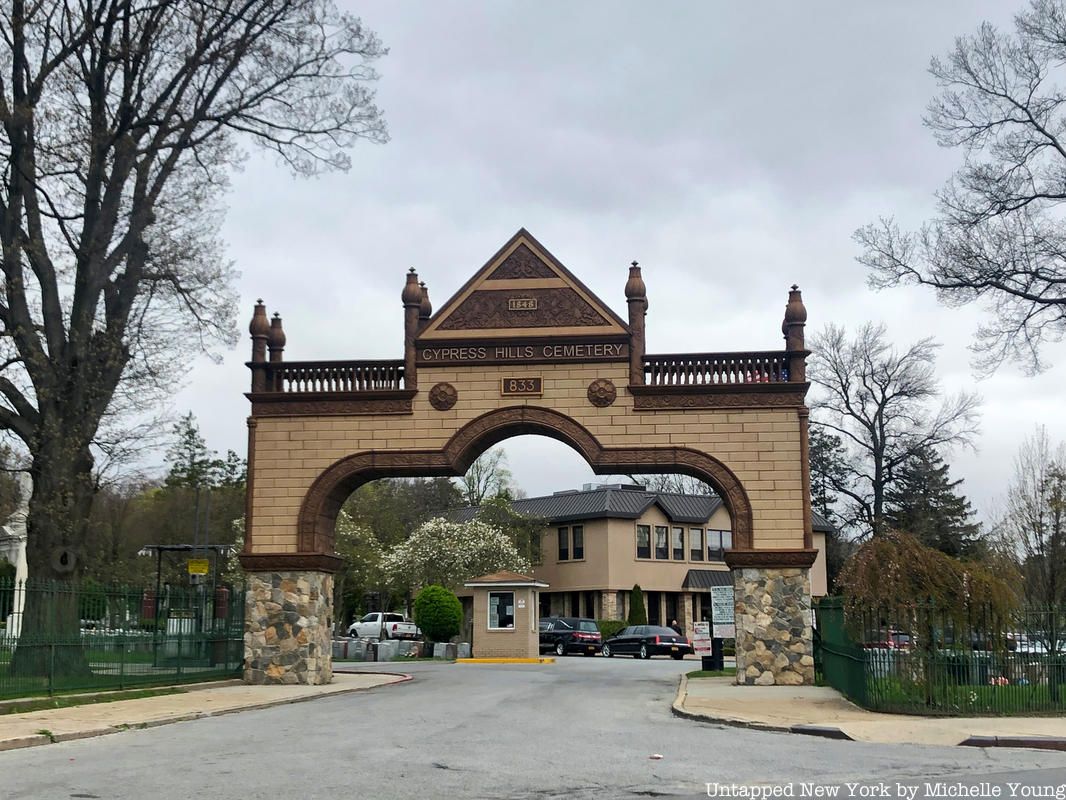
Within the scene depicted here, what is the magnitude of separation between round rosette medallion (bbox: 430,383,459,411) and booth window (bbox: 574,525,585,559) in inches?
1308

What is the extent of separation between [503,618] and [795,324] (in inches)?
775

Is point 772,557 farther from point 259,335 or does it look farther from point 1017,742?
point 259,335

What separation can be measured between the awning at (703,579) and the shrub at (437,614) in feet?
56.7

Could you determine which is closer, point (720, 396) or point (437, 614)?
point (720, 396)

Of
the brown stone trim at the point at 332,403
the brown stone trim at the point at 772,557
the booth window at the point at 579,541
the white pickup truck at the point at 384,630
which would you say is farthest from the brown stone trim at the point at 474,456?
the booth window at the point at 579,541

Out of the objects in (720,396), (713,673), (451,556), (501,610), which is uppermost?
(720,396)

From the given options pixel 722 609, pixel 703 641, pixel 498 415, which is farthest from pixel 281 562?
pixel 703 641

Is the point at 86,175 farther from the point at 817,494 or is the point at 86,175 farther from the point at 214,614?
the point at 817,494

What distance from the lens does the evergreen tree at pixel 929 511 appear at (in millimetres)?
49906

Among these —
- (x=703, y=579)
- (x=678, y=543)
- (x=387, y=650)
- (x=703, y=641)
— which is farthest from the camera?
(x=678, y=543)

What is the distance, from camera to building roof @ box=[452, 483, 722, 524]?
55.8 metres

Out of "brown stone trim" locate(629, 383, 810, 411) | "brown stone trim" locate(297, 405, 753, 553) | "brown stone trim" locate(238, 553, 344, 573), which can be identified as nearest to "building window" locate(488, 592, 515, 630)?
"brown stone trim" locate(297, 405, 753, 553)

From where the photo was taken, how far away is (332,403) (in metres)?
24.6

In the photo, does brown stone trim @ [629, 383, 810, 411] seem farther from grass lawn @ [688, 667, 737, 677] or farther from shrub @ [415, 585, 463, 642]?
shrub @ [415, 585, 463, 642]
